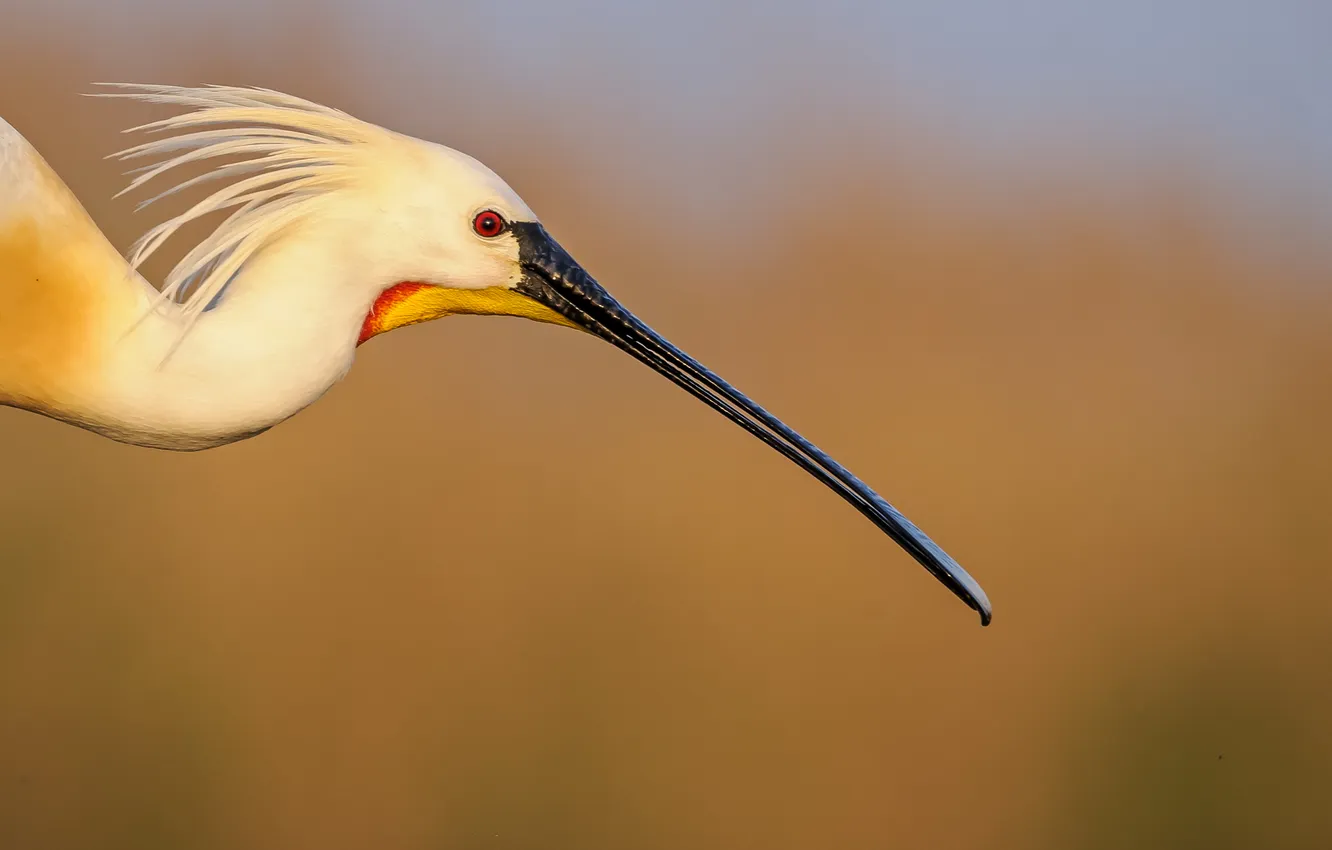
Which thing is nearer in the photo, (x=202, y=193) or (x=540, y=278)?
(x=540, y=278)

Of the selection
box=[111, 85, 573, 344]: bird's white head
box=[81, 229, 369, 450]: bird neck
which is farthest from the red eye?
box=[81, 229, 369, 450]: bird neck

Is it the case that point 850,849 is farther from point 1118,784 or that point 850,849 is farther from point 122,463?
point 122,463

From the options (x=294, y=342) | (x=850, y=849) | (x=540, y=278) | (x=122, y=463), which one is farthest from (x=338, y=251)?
(x=850, y=849)

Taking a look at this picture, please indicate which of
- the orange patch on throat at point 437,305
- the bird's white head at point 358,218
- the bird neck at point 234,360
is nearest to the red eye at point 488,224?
the bird's white head at point 358,218

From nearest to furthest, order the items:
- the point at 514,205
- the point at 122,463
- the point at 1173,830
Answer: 1. the point at 514,205
2. the point at 122,463
3. the point at 1173,830

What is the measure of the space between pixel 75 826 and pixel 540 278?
11.7ft

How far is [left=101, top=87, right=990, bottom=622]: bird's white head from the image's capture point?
7.41 ft

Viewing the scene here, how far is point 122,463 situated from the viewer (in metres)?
5.21

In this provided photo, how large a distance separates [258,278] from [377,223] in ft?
0.69

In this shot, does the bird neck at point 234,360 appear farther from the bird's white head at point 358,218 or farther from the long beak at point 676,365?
the long beak at point 676,365

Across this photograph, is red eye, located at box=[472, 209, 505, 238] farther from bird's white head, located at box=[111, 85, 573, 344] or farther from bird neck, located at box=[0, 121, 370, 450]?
bird neck, located at box=[0, 121, 370, 450]

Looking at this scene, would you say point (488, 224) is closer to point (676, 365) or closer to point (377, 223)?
point (377, 223)

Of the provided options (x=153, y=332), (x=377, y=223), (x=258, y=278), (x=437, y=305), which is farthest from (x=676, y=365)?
(x=153, y=332)

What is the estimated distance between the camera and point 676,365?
2.59 metres
